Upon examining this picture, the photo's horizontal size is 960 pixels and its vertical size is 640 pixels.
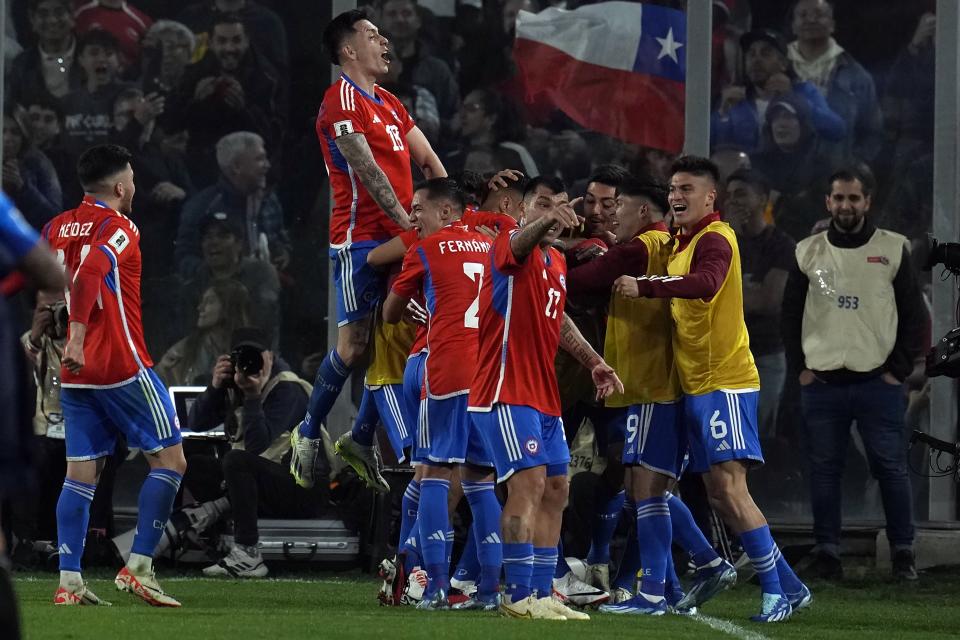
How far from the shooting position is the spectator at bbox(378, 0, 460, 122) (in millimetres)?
12336

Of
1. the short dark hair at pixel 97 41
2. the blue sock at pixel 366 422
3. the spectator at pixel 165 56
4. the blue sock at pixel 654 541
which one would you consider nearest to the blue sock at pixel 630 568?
the blue sock at pixel 654 541

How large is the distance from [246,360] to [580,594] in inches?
132

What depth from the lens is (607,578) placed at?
352 inches

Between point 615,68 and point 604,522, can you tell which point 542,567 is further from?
point 615,68

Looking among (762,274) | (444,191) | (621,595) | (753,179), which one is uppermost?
(753,179)

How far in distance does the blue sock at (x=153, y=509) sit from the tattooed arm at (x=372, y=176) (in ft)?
5.33

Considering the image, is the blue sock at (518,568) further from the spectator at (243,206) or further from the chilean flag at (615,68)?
the chilean flag at (615,68)

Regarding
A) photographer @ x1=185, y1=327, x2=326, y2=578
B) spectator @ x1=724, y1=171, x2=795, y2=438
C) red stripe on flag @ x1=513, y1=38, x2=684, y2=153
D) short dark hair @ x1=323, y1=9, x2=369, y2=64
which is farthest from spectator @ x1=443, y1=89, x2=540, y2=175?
short dark hair @ x1=323, y1=9, x2=369, y2=64

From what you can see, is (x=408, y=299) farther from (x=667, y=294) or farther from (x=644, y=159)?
(x=644, y=159)

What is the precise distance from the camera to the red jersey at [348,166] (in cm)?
841

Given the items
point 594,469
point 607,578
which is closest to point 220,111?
point 594,469

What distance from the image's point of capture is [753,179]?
40.1 ft

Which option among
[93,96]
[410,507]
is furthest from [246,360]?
[93,96]

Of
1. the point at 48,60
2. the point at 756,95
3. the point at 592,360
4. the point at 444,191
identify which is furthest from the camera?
the point at 48,60
